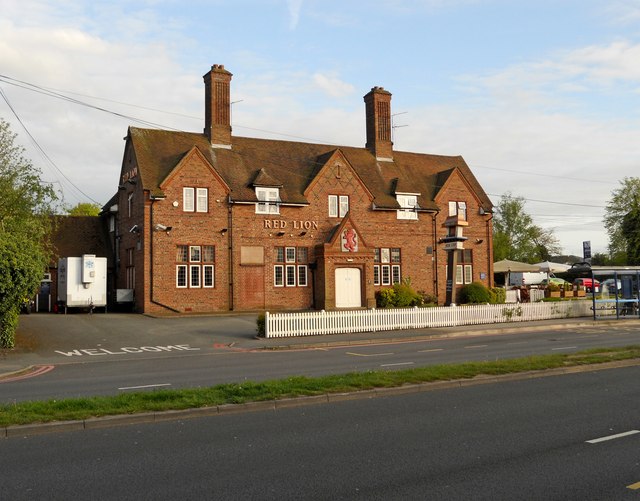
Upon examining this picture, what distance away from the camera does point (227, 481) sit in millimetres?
6836

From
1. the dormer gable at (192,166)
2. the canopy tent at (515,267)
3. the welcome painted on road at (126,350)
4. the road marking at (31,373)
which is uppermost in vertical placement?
the dormer gable at (192,166)

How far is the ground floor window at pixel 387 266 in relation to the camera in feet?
137

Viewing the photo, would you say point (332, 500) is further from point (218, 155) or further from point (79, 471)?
point (218, 155)

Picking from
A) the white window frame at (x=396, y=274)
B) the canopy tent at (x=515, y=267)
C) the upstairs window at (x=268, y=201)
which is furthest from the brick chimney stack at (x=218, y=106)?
the canopy tent at (x=515, y=267)

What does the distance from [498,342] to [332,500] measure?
61.7 ft

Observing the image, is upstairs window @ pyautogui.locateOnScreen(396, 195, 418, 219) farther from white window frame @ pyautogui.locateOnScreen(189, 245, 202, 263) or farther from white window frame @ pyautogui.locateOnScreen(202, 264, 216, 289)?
white window frame @ pyautogui.locateOnScreen(189, 245, 202, 263)

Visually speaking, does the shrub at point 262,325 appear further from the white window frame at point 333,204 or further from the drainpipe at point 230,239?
the white window frame at point 333,204

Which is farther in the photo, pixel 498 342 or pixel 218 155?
pixel 218 155

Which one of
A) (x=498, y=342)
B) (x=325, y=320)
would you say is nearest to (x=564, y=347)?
(x=498, y=342)

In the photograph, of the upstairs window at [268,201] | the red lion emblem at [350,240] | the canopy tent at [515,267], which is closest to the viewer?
the upstairs window at [268,201]

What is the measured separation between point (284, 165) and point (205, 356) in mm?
21844

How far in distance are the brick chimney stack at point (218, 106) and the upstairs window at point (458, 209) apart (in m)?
15.5

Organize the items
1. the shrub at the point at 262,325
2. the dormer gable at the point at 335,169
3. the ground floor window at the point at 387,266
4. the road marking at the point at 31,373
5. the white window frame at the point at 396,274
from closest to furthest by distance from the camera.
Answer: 1. the road marking at the point at 31,373
2. the shrub at the point at 262,325
3. the dormer gable at the point at 335,169
4. the ground floor window at the point at 387,266
5. the white window frame at the point at 396,274

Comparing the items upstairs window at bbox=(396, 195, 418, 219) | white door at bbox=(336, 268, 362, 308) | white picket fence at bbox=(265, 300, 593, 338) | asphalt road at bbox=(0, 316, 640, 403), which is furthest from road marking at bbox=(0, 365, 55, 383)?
upstairs window at bbox=(396, 195, 418, 219)
